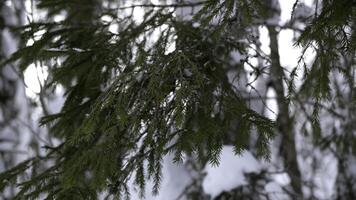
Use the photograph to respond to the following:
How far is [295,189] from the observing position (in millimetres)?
5242

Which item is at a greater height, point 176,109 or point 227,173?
point 227,173

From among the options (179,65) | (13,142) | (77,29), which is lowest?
(179,65)

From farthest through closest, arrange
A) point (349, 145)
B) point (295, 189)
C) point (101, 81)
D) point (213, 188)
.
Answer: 1. point (349, 145)
2. point (295, 189)
3. point (213, 188)
4. point (101, 81)

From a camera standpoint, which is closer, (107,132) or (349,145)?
(107,132)

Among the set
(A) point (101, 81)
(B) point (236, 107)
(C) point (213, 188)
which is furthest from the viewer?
(C) point (213, 188)

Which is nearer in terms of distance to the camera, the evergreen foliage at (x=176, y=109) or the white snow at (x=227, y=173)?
the evergreen foliage at (x=176, y=109)

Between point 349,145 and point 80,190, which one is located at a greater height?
point 349,145

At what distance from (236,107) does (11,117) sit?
17.4ft

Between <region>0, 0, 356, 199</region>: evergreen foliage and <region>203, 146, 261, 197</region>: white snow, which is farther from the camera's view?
<region>203, 146, 261, 197</region>: white snow

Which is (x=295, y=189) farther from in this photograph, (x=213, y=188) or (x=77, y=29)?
(x=77, y=29)

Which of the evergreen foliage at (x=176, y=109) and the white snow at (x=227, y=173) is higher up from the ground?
the white snow at (x=227, y=173)

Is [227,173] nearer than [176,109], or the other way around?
[176,109]

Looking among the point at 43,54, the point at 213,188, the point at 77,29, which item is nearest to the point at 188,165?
Result: the point at 213,188

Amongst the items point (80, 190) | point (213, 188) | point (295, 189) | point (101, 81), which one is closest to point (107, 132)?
point (80, 190)
